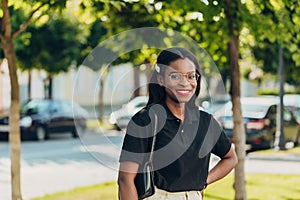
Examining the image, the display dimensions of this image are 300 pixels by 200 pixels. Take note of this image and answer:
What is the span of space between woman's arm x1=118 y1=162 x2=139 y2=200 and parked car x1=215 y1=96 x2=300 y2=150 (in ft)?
43.8

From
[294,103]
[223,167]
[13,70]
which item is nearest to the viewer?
[223,167]

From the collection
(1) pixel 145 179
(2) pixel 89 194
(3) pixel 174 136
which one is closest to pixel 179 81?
(3) pixel 174 136

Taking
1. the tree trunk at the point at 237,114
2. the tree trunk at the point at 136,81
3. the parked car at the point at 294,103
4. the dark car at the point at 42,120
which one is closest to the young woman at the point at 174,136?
the tree trunk at the point at 136,81

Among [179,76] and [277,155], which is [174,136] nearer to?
[179,76]

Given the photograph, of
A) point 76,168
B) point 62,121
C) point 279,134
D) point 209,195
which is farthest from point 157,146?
point 62,121

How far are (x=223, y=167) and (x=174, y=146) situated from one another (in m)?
0.53

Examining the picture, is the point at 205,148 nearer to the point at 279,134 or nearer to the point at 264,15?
the point at 264,15

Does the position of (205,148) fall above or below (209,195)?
above

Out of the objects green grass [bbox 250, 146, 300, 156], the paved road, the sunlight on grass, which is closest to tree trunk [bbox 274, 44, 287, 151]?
green grass [bbox 250, 146, 300, 156]

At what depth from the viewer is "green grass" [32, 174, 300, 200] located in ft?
31.6

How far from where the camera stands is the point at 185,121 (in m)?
3.54

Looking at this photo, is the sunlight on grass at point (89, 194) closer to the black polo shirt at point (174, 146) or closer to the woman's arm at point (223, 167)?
the woman's arm at point (223, 167)

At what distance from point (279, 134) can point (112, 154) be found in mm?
14315

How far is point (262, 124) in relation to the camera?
17.9 m
